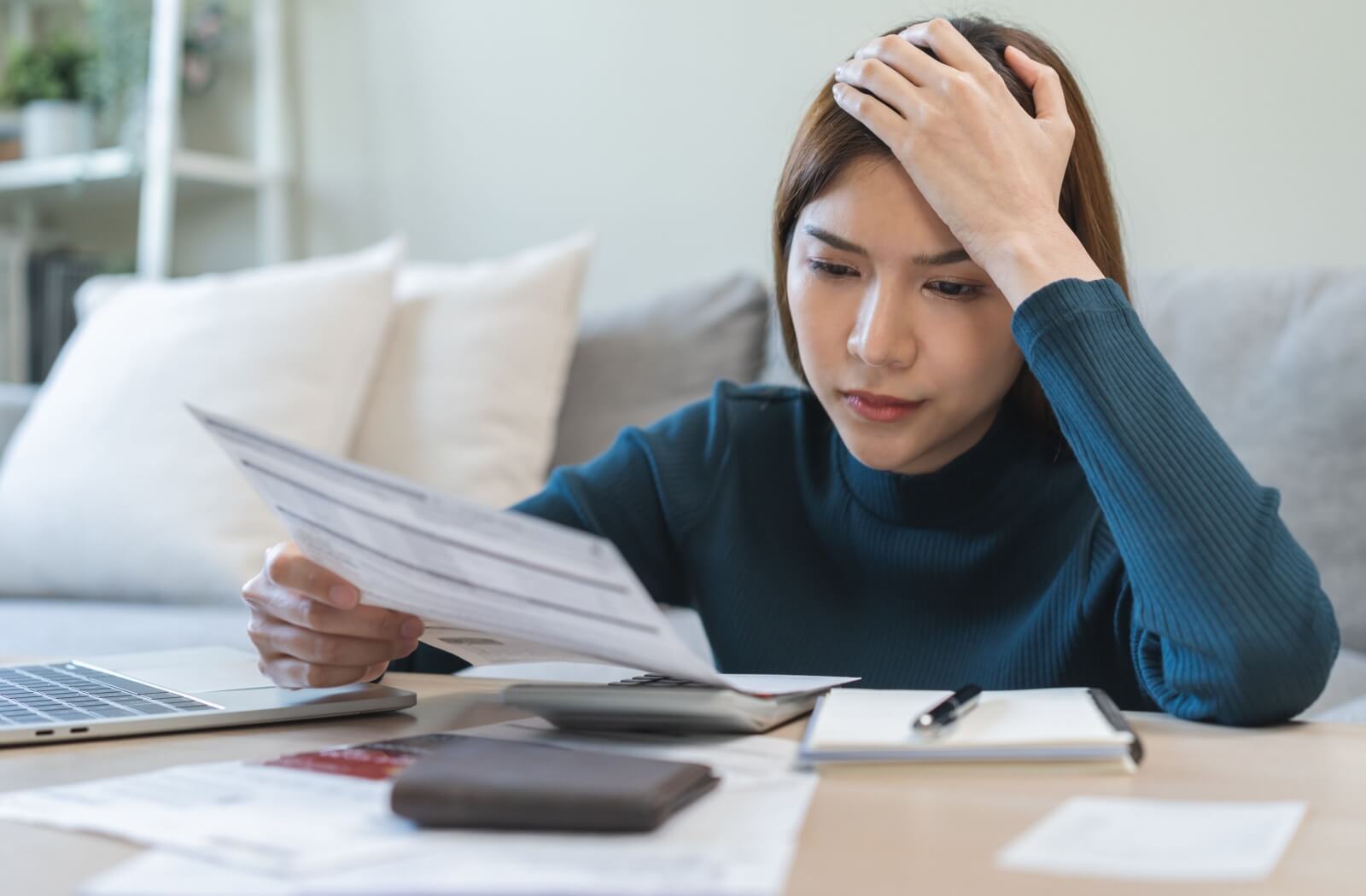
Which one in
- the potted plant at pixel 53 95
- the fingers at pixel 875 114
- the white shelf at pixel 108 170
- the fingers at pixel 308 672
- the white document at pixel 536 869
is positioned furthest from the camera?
the potted plant at pixel 53 95

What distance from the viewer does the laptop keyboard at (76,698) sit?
73cm

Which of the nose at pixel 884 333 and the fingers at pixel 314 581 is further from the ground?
the nose at pixel 884 333

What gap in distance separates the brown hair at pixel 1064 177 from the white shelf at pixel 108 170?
6.31 ft

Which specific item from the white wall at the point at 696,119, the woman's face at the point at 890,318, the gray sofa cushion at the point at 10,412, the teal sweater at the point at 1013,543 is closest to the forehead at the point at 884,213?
the woman's face at the point at 890,318

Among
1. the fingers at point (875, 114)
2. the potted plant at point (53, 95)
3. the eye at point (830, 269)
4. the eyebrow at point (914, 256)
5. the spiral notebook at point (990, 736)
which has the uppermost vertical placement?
the potted plant at point (53, 95)

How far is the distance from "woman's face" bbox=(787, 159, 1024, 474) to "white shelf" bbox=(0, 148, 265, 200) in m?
2.01

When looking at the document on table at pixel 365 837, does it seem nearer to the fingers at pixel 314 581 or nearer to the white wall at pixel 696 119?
the fingers at pixel 314 581

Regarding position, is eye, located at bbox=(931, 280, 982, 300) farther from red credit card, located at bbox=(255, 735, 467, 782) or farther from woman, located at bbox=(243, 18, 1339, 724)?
red credit card, located at bbox=(255, 735, 467, 782)

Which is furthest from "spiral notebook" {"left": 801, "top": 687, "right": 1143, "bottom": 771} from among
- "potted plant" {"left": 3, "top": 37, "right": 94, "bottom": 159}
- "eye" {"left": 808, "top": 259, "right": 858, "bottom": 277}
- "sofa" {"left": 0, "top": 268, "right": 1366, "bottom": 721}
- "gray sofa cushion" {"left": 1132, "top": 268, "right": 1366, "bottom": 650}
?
"potted plant" {"left": 3, "top": 37, "right": 94, "bottom": 159}

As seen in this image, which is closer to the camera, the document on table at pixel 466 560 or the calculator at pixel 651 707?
the document on table at pixel 466 560

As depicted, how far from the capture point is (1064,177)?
1.01 meters

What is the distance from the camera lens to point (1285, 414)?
146cm

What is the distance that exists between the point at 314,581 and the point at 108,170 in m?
2.22

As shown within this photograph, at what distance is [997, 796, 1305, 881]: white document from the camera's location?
444 millimetres
